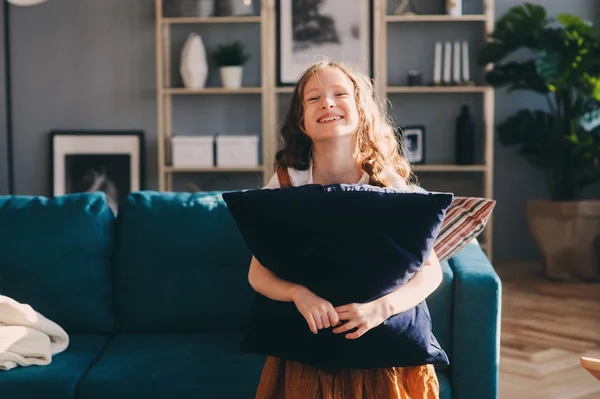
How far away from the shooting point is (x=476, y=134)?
17.3ft

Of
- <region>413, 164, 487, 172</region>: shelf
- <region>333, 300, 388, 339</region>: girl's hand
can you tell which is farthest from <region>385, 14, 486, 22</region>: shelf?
<region>333, 300, 388, 339</region>: girl's hand

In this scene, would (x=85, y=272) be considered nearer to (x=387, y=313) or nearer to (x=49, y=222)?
(x=49, y=222)

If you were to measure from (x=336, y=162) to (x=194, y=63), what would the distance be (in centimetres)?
350

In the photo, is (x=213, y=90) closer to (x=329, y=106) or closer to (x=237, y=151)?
(x=237, y=151)

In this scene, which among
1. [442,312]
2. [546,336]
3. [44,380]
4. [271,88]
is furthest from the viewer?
[271,88]

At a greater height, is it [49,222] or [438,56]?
[438,56]

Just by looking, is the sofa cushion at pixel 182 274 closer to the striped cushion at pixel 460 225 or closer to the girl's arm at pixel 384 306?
the striped cushion at pixel 460 225

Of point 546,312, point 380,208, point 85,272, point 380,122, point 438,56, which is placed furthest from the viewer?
point 438,56

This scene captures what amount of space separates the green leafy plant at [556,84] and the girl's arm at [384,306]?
10.5 ft

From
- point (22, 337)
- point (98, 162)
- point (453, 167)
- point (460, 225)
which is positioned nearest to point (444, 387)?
point (460, 225)

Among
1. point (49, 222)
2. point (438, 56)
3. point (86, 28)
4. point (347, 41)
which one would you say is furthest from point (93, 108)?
point (49, 222)

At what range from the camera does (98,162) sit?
17.4ft

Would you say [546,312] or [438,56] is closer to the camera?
[546,312]

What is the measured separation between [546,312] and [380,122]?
8.07ft
